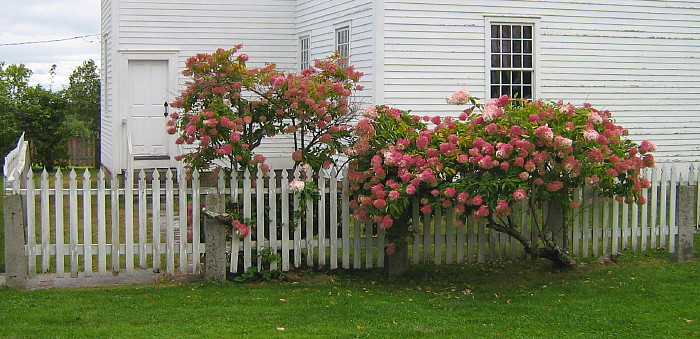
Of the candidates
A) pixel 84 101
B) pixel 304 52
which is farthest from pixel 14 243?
pixel 84 101

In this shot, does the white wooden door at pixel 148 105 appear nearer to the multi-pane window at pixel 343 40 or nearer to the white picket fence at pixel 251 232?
the multi-pane window at pixel 343 40

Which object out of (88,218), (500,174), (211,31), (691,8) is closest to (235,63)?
(88,218)

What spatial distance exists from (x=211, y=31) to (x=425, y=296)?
10181 millimetres

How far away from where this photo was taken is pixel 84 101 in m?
26.3

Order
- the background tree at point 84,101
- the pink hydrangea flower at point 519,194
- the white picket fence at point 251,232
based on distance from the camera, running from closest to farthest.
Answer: the pink hydrangea flower at point 519,194 → the white picket fence at point 251,232 → the background tree at point 84,101

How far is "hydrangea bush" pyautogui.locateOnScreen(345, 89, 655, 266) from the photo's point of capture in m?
7.38

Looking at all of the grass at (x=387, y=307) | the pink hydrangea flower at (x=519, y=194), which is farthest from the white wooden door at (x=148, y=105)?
the pink hydrangea flower at (x=519, y=194)

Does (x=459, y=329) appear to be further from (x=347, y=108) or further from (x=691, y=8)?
(x=691, y=8)

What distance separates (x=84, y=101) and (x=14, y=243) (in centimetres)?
1951

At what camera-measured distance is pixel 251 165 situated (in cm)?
831

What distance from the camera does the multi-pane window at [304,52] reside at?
1605 centimetres

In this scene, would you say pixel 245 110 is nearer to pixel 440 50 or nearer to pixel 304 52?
pixel 440 50

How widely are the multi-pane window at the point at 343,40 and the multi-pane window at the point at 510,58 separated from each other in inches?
96.9

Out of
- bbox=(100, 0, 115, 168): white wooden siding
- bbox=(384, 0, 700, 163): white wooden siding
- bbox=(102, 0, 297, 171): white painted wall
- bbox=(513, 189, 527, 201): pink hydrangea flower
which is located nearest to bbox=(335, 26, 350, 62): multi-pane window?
bbox=(384, 0, 700, 163): white wooden siding
